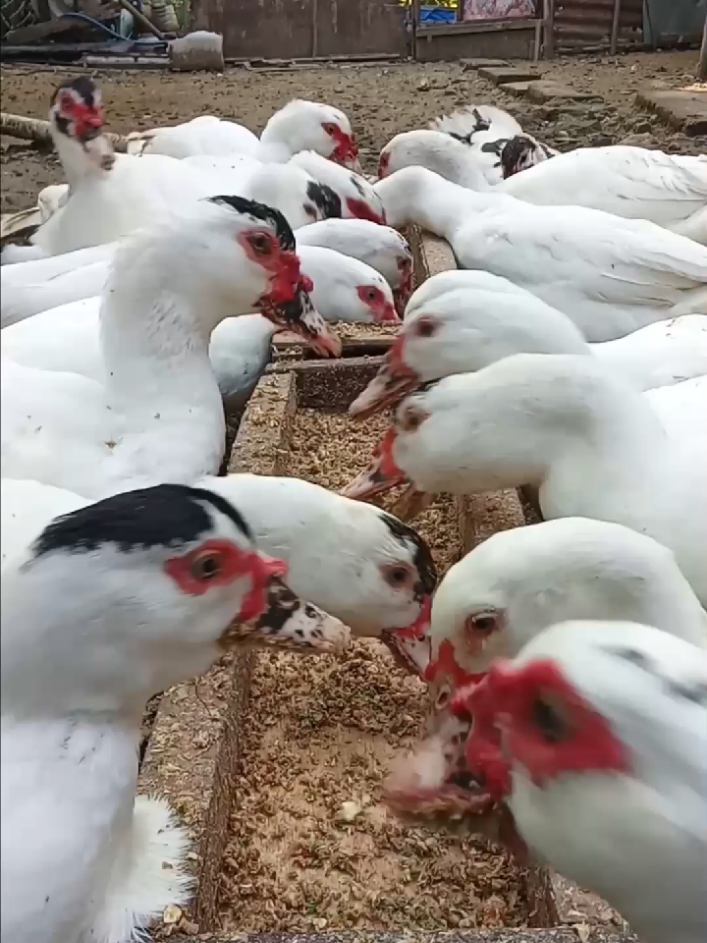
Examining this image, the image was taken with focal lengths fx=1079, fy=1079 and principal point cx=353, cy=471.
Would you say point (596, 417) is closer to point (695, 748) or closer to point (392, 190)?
point (695, 748)

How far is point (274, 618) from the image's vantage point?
916mm

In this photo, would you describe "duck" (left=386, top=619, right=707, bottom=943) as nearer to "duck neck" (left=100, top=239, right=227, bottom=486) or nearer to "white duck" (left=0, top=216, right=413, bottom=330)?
"duck neck" (left=100, top=239, right=227, bottom=486)

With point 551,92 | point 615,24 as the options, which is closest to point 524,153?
point 551,92

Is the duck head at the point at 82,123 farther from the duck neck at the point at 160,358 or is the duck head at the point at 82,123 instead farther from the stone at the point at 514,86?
the stone at the point at 514,86

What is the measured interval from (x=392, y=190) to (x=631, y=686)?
8.99ft

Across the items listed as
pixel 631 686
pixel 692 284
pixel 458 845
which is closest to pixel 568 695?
pixel 631 686

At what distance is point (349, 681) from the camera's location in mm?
1758

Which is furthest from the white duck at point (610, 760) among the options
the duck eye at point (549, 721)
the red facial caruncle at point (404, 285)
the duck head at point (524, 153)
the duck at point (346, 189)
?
the duck head at point (524, 153)

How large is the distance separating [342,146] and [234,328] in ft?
2.34

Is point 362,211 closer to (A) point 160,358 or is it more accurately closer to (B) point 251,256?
(B) point 251,256

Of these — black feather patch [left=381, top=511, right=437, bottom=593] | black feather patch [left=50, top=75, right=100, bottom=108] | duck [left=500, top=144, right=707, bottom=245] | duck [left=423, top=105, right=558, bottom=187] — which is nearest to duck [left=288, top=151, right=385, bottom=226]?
duck [left=423, top=105, right=558, bottom=187]

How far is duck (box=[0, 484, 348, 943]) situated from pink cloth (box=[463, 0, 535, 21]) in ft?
2.03

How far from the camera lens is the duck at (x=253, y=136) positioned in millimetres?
1011

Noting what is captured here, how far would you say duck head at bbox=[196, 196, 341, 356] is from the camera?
3.29ft
